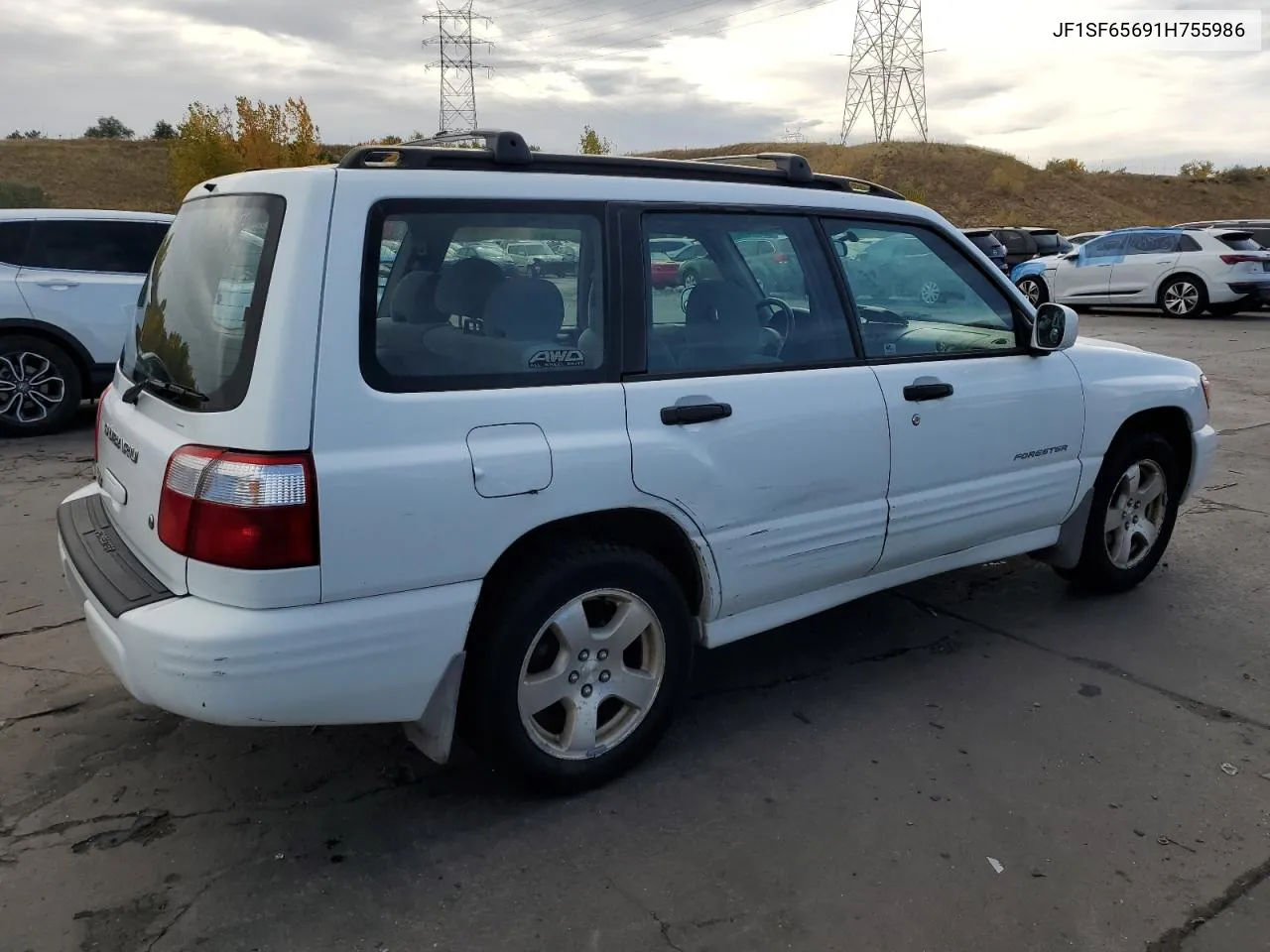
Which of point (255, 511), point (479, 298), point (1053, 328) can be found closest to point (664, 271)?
point (479, 298)

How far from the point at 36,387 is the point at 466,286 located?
259 inches

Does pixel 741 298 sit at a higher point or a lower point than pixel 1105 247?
lower

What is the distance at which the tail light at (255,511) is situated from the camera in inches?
92.2

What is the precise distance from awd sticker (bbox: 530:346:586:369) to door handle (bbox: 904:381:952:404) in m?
1.26

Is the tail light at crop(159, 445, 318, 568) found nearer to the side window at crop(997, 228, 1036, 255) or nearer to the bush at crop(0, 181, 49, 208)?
the side window at crop(997, 228, 1036, 255)

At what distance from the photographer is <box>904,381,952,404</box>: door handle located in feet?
11.5

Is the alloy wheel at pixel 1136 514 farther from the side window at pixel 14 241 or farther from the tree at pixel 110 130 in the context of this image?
the tree at pixel 110 130

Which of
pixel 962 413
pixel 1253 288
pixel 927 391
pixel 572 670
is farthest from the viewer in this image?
pixel 1253 288

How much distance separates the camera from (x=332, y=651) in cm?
242

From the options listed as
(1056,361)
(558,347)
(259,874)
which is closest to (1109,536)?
(1056,361)

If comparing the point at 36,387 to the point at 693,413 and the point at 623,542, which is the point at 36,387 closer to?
the point at 623,542

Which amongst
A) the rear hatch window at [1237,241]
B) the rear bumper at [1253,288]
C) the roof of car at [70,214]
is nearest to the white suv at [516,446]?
the roof of car at [70,214]

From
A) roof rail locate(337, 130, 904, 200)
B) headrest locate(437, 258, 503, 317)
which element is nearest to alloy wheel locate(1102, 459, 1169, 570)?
roof rail locate(337, 130, 904, 200)

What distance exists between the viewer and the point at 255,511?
2.34m
